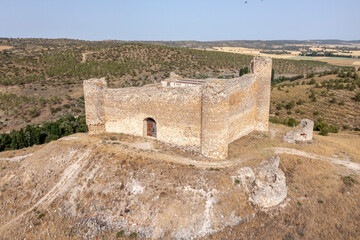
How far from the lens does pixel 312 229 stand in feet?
34.1

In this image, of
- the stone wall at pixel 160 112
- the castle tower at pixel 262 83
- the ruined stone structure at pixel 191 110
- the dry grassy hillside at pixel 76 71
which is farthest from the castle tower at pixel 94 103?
the dry grassy hillside at pixel 76 71

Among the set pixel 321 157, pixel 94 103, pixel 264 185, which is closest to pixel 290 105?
pixel 321 157

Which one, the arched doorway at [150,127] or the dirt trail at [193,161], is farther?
the arched doorway at [150,127]

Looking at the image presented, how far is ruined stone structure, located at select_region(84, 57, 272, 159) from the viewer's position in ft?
43.9

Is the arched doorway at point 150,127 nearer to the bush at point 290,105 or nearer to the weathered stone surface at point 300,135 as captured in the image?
→ the weathered stone surface at point 300,135

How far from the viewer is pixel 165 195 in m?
11.5

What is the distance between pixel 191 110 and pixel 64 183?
7.56 metres

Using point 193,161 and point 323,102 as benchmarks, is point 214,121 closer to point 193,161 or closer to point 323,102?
point 193,161

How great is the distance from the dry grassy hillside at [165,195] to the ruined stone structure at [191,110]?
103 centimetres

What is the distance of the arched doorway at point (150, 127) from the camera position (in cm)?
1625

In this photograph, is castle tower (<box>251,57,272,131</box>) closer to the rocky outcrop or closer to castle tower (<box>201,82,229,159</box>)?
castle tower (<box>201,82,229,159</box>)

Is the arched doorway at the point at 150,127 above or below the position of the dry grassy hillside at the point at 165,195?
above

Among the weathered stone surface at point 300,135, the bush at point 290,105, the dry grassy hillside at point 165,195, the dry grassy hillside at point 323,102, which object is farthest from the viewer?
the bush at point 290,105

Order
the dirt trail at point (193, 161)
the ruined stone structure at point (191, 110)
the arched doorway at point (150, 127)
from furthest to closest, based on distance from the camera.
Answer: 1. the arched doorway at point (150, 127)
2. the ruined stone structure at point (191, 110)
3. the dirt trail at point (193, 161)
